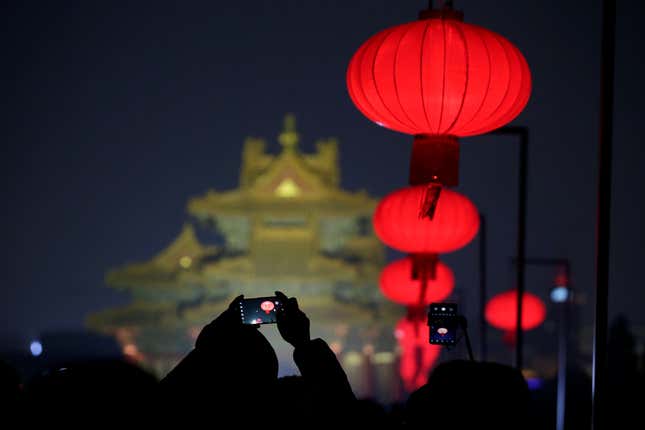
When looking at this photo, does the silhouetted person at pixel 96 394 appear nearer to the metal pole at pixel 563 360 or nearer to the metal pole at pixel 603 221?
the metal pole at pixel 603 221

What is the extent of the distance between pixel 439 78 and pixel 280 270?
37.9ft

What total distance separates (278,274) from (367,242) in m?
1.69

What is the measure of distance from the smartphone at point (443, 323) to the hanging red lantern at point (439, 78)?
3.84ft

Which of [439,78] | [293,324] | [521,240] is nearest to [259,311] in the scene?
[293,324]

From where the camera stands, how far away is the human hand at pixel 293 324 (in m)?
2.01

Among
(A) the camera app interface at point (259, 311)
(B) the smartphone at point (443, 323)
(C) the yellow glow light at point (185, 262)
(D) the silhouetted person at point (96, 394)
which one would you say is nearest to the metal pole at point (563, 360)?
(B) the smartphone at point (443, 323)

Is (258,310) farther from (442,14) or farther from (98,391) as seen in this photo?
(442,14)

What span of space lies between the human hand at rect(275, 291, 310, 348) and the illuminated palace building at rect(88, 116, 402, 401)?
41.1ft

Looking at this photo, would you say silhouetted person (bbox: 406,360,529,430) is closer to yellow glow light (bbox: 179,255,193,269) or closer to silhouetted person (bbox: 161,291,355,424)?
silhouetted person (bbox: 161,291,355,424)

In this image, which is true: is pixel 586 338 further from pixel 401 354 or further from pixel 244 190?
pixel 244 190

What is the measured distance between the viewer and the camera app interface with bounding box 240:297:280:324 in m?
2.16

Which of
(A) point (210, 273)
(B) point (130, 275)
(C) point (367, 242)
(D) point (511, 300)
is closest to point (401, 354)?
(C) point (367, 242)

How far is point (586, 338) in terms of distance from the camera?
54.0ft

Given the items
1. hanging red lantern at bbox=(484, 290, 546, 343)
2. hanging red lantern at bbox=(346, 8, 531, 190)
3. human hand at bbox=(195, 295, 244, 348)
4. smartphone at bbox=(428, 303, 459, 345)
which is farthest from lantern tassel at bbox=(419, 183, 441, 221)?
hanging red lantern at bbox=(484, 290, 546, 343)
